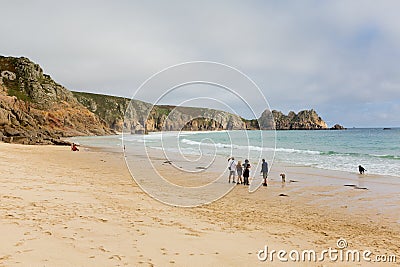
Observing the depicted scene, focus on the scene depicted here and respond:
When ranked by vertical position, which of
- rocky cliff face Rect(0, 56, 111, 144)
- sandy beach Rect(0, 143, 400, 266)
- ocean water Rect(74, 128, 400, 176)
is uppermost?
rocky cliff face Rect(0, 56, 111, 144)

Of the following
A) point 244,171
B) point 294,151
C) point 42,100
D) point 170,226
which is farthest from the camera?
point 42,100

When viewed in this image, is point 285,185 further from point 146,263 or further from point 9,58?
point 9,58

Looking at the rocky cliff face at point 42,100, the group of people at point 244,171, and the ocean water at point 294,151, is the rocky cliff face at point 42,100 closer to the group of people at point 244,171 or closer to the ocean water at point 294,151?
the ocean water at point 294,151

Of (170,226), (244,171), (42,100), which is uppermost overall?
(42,100)

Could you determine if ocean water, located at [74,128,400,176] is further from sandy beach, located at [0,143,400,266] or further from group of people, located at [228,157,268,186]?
sandy beach, located at [0,143,400,266]

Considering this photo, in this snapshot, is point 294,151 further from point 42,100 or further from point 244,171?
point 42,100

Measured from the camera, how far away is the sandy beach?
219 inches

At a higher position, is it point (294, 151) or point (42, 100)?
point (42, 100)

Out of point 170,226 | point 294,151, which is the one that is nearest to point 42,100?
point 294,151

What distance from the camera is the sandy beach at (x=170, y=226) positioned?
5.56 m

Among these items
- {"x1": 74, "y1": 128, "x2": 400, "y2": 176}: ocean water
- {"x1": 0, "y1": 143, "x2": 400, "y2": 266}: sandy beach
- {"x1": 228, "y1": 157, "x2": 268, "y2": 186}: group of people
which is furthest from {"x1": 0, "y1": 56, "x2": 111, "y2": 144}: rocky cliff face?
{"x1": 0, "y1": 143, "x2": 400, "y2": 266}: sandy beach

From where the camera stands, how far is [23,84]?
95.7m

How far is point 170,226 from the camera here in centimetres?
788

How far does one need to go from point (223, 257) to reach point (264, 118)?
17.0ft
